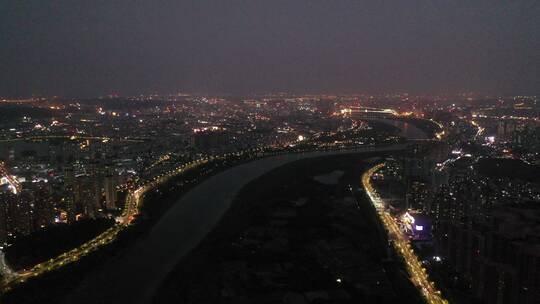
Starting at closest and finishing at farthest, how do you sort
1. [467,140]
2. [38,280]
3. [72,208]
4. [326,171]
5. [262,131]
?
[38,280] < [72,208] < [326,171] < [467,140] < [262,131]

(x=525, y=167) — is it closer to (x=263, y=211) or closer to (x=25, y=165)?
(x=263, y=211)

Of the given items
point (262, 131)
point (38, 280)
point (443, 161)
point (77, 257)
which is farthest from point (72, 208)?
point (262, 131)

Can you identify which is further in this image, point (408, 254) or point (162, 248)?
point (162, 248)

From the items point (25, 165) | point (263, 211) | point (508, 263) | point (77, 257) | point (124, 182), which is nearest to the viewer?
point (508, 263)

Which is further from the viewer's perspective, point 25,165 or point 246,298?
point 25,165
